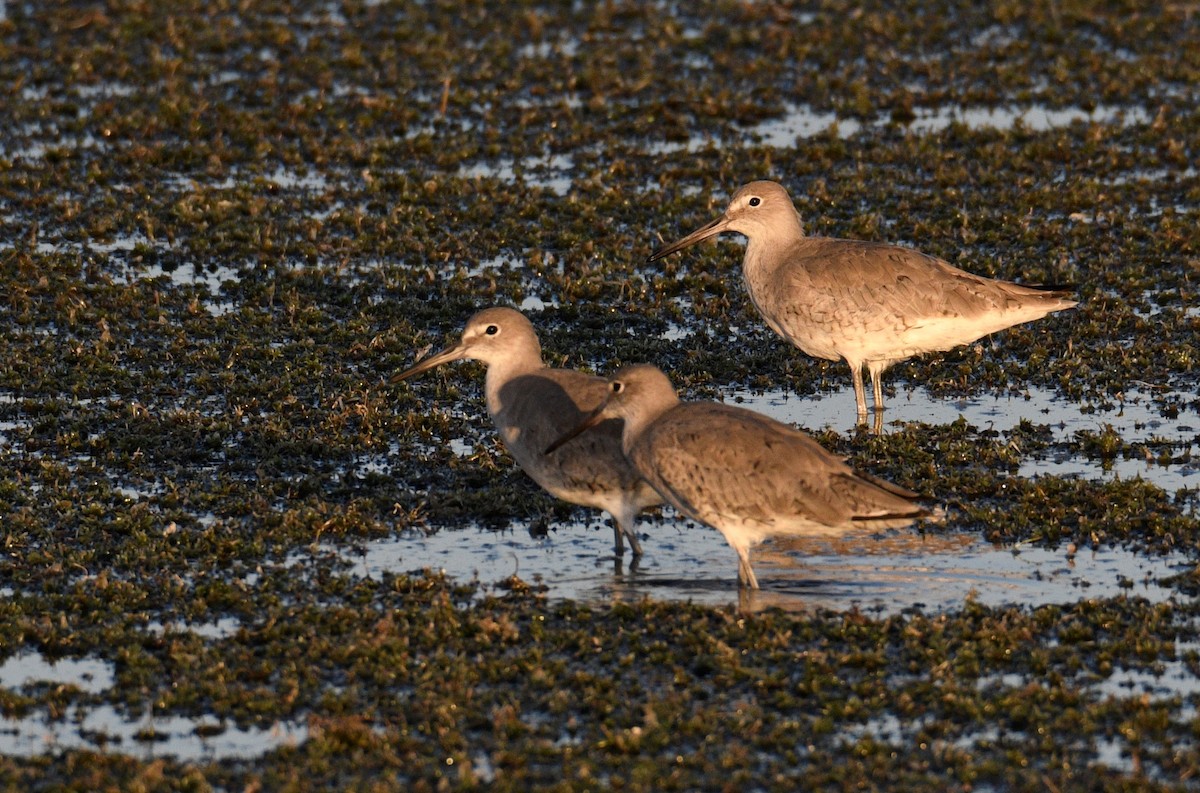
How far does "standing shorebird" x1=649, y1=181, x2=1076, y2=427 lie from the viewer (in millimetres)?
12594

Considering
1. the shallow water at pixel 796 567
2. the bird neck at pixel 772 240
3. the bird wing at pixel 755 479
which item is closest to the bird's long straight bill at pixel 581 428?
the bird wing at pixel 755 479

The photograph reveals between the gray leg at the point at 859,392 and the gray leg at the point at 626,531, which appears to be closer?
the gray leg at the point at 626,531

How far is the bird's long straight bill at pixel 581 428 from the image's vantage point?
10422 millimetres

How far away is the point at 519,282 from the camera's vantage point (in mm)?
15266

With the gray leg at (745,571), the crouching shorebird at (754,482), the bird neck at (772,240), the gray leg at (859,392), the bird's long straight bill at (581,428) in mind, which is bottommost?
the gray leg at (745,571)

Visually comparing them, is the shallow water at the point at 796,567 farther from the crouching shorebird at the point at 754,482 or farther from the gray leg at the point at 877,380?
the gray leg at the point at 877,380

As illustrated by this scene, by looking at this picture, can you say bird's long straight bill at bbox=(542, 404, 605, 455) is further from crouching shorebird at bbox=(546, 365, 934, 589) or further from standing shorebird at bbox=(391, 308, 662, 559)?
crouching shorebird at bbox=(546, 365, 934, 589)

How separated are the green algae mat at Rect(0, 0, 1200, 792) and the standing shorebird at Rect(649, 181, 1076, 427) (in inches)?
20.8


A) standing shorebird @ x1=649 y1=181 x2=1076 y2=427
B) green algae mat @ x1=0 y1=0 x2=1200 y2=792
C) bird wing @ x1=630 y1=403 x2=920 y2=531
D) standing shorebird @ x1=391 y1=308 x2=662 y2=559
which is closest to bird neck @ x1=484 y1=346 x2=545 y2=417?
standing shorebird @ x1=391 y1=308 x2=662 y2=559

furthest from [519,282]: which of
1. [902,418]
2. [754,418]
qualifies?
[754,418]

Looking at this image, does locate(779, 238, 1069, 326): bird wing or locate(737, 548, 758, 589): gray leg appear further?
locate(779, 238, 1069, 326): bird wing

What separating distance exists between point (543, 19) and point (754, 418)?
13755mm

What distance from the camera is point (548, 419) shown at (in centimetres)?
1077

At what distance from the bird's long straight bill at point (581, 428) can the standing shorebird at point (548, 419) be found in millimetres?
68
